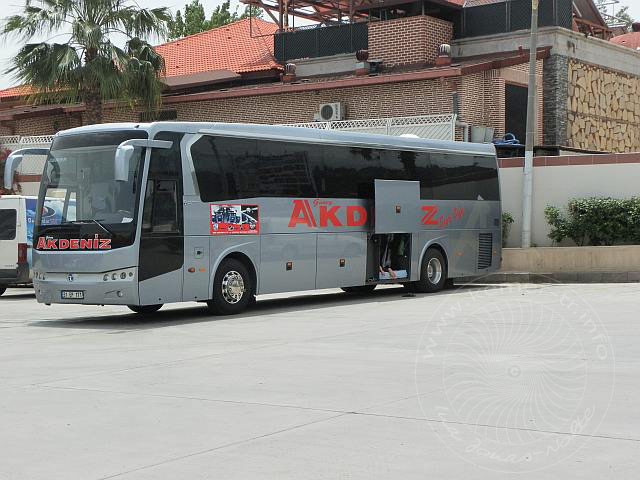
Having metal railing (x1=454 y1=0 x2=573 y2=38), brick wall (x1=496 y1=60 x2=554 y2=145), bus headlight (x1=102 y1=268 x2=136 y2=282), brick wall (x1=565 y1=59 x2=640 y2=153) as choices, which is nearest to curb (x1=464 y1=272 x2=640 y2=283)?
brick wall (x1=496 y1=60 x2=554 y2=145)

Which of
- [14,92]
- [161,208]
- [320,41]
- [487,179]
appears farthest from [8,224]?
[14,92]

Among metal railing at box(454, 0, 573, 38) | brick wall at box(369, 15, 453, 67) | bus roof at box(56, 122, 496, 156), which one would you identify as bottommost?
bus roof at box(56, 122, 496, 156)

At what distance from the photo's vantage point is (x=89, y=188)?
648 inches

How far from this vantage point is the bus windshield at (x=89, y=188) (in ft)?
53.1

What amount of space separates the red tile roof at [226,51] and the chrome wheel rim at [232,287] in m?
21.2

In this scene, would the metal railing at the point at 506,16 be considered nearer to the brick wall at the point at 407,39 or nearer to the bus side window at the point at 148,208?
the brick wall at the point at 407,39

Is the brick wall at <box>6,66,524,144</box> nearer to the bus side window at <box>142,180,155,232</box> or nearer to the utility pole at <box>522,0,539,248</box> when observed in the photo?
the utility pole at <box>522,0,539,248</box>

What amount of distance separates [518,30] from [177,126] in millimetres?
20351

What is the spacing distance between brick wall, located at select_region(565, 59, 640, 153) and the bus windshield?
21.3 m

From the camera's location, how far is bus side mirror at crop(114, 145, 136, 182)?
1522cm

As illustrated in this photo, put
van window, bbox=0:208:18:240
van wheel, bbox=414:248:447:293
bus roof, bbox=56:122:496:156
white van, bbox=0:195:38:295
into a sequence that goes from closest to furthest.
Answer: bus roof, bbox=56:122:496:156, van wheel, bbox=414:248:447:293, white van, bbox=0:195:38:295, van window, bbox=0:208:18:240

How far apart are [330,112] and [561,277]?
11.0 meters

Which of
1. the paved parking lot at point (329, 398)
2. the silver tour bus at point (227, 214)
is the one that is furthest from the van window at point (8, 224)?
the paved parking lot at point (329, 398)

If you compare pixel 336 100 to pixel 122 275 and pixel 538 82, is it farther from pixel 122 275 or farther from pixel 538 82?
pixel 122 275
